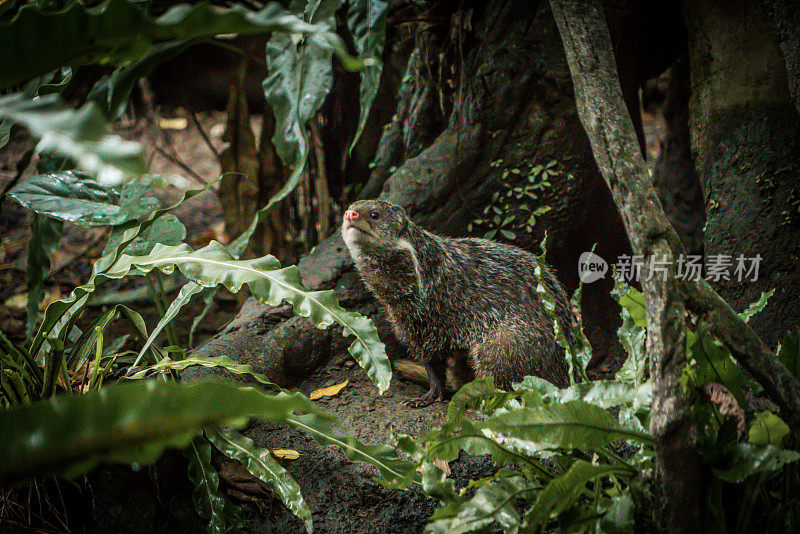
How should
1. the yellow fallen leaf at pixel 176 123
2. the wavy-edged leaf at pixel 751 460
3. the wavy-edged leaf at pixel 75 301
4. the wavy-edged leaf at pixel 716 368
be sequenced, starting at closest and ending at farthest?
the wavy-edged leaf at pixel 751 460 < the wavy-edged leaf at pixel 716 368 < the wavy-edged leaf at pixel 75 301 < the yellow fallen leaf at pixel 176 123

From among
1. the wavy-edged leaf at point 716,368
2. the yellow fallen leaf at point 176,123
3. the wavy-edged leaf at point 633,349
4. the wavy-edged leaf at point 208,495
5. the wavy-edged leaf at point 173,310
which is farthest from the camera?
the yellow fallen leaf at point 176,123

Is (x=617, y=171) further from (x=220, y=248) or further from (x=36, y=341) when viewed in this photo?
(x=36, y=341)

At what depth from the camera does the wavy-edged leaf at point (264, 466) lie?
225 centimetres

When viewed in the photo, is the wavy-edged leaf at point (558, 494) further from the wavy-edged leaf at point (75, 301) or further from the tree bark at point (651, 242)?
the wavy-edged leaf at point (75, 301)

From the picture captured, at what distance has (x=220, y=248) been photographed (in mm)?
2588

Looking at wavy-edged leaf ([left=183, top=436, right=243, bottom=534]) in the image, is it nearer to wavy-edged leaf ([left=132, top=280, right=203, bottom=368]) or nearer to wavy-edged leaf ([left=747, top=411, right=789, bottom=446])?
wavy-edged leaf ([left=132, top=280, right=203, bottom=368])

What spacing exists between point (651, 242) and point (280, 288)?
136 cm

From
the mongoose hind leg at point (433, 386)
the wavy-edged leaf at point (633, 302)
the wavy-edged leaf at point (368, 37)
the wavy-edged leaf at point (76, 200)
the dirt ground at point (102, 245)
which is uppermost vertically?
the wavy-edged leaf at point (368, 37)

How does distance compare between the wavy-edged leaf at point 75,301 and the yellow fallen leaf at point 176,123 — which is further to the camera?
the yellow fallen leaf at point 176,123

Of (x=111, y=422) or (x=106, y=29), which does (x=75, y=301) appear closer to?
(x=106, y=29)

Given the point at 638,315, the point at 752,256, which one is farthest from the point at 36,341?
the point at 752,256

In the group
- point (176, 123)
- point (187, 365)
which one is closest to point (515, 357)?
point (187, 365)

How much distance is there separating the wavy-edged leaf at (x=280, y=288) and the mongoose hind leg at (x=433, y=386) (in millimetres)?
1045

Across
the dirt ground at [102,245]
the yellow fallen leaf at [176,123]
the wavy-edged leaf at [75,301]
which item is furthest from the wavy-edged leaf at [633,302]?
the yellow fallen leaf at [176,123]
